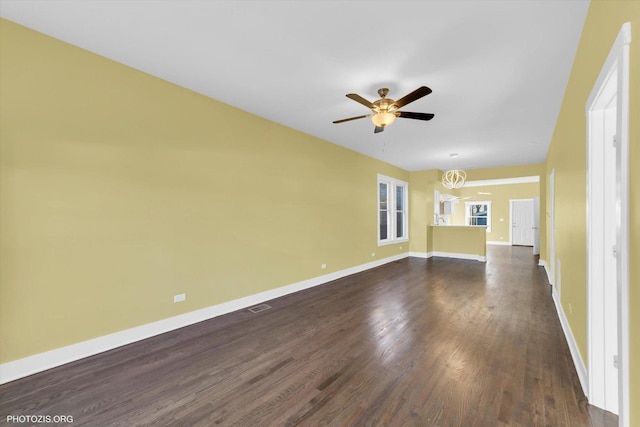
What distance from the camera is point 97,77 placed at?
253cm

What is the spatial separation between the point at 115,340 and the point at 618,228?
3.87 m

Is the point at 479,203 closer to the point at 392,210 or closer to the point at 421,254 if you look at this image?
the point at 421,254

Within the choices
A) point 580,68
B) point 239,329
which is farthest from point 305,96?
point 239,329

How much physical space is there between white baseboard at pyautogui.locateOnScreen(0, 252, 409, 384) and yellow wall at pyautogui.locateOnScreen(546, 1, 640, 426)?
3540 millimetres

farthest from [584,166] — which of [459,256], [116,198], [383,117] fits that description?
[459,256]

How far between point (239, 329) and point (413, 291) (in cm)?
293

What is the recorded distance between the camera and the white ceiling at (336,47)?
1.96 meters

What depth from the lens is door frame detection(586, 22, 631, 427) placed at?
3.59 ft

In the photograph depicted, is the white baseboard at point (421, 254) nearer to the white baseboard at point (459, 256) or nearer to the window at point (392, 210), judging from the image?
the white baseboard at point (459, 256)

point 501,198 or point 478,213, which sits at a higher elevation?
point 501,198

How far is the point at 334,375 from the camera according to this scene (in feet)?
6.99

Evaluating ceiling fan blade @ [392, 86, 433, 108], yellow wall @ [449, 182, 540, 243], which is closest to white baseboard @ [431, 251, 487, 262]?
yellow wall @ [449, 182, 540, 243]

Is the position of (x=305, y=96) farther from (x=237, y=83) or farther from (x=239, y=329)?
(x=239, y=329)

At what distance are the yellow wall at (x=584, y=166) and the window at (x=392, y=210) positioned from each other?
4287mm
